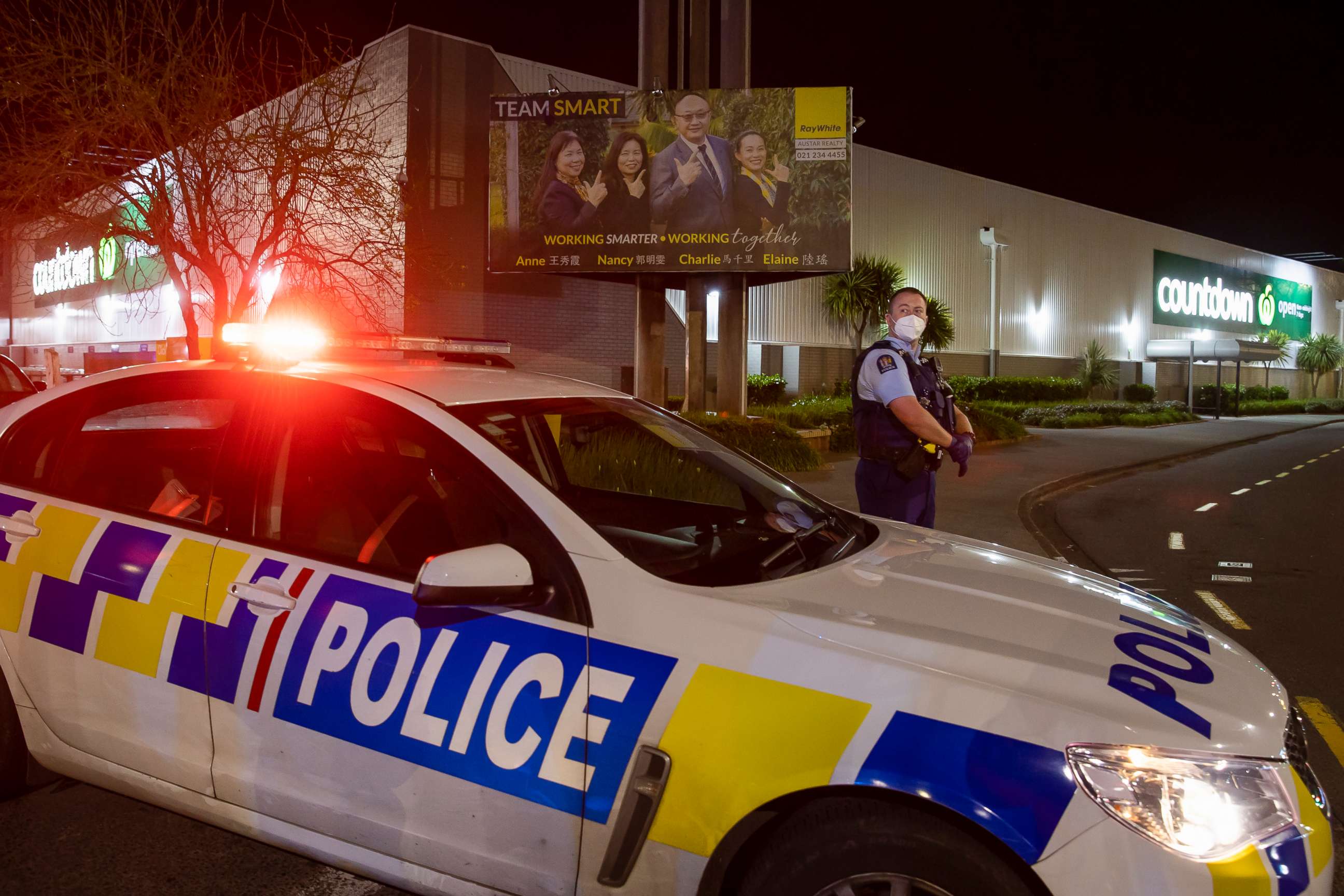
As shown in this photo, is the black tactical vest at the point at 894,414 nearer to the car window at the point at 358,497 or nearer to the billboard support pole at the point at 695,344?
the car window at the point at 358,497

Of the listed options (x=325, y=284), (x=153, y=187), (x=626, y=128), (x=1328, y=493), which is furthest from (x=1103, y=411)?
(x=153, y=187)

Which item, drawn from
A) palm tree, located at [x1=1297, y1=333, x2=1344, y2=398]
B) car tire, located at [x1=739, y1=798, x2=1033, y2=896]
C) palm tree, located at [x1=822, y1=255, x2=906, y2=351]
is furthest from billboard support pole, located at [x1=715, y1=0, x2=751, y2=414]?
palm tree, located at [x1=1297, y1=333, x2=1344, y2=398]

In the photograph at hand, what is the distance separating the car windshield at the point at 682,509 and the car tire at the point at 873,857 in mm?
655

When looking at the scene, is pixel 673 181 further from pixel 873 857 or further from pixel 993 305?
pixel 993 305

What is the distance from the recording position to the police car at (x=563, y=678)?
6.35 ft

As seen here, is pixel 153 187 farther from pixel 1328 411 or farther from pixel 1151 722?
pixel 1328 411

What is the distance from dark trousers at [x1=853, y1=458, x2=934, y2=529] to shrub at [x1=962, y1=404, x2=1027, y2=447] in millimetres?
15148

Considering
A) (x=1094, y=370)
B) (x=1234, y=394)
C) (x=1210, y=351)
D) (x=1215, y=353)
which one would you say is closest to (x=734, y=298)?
(x=1094, y=370)

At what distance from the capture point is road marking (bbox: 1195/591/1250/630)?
625cm

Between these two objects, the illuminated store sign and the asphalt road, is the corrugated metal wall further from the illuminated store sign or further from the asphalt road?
the illuminated store sign

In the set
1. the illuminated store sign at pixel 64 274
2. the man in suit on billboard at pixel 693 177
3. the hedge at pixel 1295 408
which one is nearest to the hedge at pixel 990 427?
the man in suit on billboard at pixel 693 177

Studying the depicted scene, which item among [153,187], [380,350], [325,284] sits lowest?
[380,350]

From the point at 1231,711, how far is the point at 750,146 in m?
14.5

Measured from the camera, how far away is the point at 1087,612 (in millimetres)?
2547
